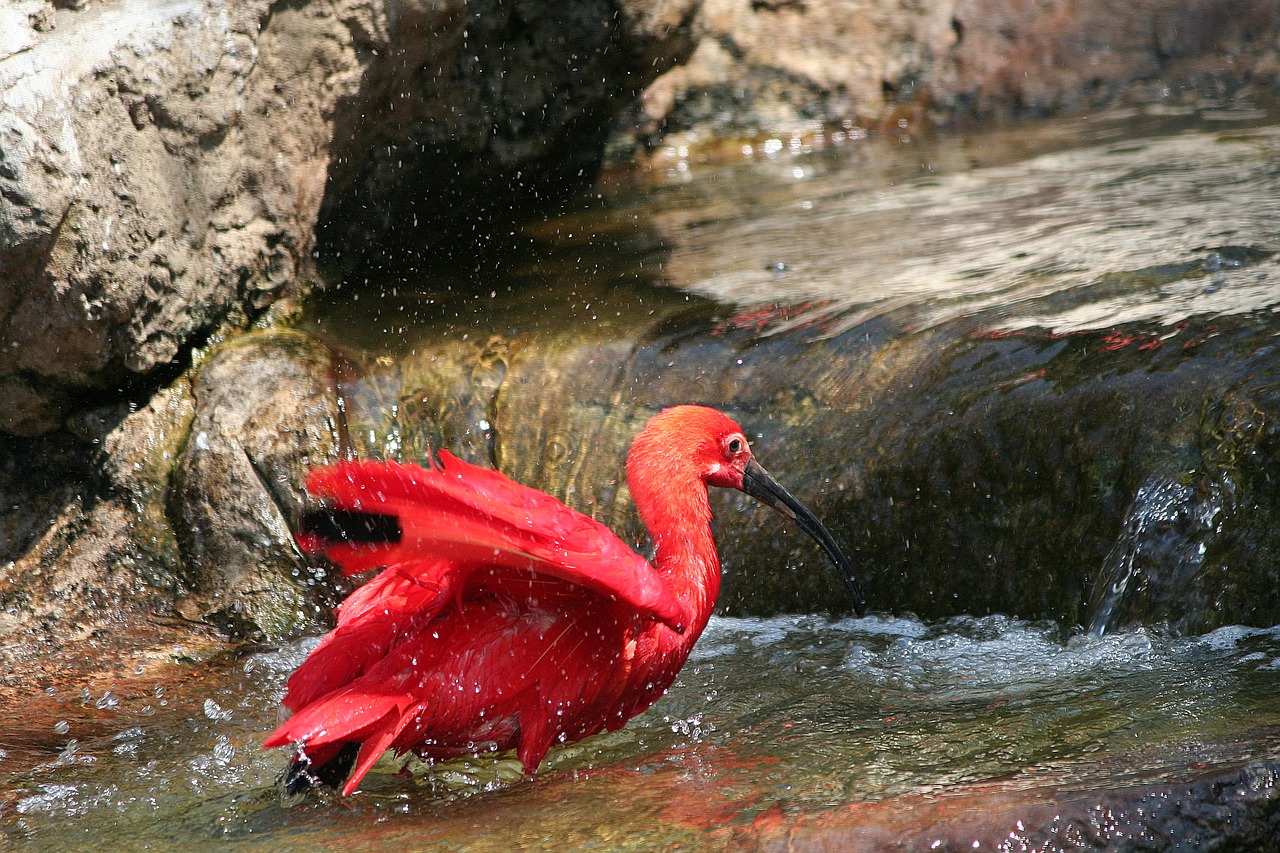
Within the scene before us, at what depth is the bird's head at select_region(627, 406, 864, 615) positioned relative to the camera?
3730 mm

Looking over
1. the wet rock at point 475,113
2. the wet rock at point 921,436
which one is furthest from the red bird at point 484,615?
the wet rock at point 475,113

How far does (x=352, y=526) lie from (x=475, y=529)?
0.37 metres

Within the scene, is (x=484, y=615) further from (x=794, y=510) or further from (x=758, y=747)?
(x=794, y=510)

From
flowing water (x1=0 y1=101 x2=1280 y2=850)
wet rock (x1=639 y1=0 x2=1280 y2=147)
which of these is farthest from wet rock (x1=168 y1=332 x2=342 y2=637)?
wet rock (x1=639 y1=0 x2=1280 y2=147)

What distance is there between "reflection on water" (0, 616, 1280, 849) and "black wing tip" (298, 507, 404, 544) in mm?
646

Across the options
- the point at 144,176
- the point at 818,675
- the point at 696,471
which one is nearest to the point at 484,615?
the point at 696,471

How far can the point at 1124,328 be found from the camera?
431 centimetres

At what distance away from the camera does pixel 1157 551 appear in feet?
12.2

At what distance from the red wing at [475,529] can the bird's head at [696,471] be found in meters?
0.43

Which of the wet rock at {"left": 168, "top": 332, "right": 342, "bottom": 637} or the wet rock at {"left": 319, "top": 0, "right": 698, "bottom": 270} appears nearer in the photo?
the wet rock at {"left": 168, "top": 332, "right": 342, "bottom": 637}

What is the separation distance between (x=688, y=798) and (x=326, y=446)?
2519 mm

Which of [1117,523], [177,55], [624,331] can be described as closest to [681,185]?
[624,331]

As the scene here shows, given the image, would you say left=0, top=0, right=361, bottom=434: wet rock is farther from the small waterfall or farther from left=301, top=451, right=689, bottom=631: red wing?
the small waterfall

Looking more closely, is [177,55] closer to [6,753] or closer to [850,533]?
[6,753]
